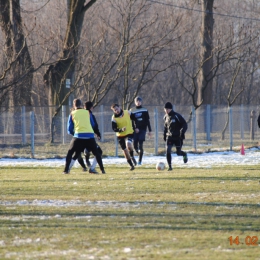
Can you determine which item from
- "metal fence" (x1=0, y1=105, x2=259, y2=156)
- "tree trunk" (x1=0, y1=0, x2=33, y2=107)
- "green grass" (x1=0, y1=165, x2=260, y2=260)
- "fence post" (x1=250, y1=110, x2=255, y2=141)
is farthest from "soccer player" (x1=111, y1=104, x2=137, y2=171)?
"fence post" (x1=250, y1=110, x2=255, y2=141)

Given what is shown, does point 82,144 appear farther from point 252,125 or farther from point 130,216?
point 252,125

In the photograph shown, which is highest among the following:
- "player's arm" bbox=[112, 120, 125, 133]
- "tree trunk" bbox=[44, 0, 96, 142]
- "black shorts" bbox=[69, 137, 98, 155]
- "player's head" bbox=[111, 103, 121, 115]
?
"tree trunk" bbox=[44, 0, 96, 142]

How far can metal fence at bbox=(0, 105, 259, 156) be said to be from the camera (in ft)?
87.1

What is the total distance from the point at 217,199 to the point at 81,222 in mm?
3169

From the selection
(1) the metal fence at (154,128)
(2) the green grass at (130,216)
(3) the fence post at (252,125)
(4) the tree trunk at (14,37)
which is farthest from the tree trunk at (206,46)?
(2) the green grass at (130,216)

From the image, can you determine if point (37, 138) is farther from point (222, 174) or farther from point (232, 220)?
point (232, 220)

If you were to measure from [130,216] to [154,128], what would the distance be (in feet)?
58.7

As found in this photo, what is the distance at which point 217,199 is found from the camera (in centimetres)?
1166

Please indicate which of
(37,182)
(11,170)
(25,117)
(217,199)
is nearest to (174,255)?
(217,199)

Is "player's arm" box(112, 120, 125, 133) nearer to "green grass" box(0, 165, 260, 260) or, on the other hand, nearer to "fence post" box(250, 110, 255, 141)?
"green grass" box(0, 165, 260, 260)

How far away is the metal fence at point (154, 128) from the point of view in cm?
2656

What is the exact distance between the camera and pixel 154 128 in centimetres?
2764

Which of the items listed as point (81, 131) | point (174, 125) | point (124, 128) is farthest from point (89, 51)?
point (81, 131)

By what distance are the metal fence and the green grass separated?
34.1 feet
